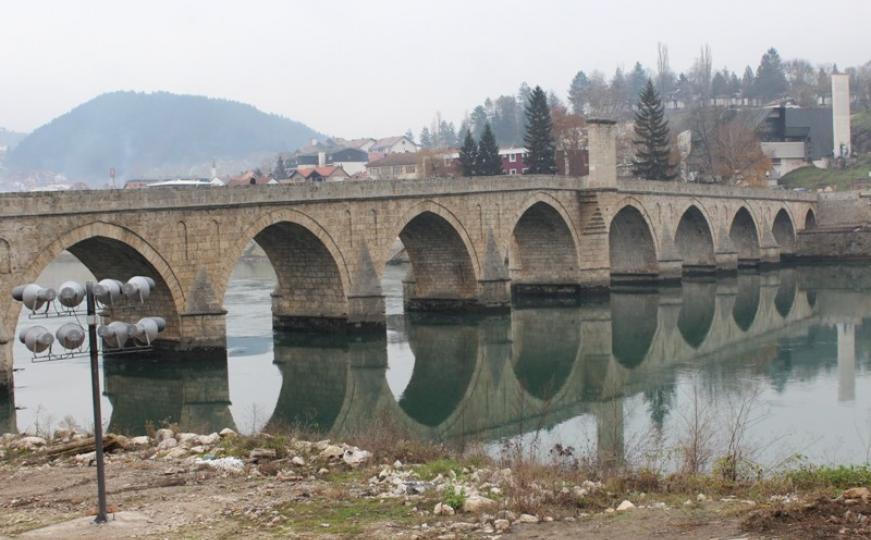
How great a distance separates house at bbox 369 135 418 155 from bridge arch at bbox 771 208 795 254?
229ft

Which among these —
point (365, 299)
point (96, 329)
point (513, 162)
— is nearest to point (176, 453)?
point (96, 329)

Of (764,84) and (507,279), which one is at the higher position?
(764,84)

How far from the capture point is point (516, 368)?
98.4 feet

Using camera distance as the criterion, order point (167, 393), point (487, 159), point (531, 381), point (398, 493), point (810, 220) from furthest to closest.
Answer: point (487, 159) < point (810, 220) < point (531, 381) < point (167, 393) < point (398, 493)

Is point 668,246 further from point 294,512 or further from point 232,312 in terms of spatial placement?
point 294,512

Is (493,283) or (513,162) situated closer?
(493,283)

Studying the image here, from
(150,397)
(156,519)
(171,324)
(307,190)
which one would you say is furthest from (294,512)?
(307,190)

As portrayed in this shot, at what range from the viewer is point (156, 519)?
10.4 meters

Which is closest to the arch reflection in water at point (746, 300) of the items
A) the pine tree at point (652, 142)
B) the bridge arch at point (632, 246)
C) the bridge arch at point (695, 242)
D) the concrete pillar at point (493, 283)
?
the bridge arch at point (695, 242)

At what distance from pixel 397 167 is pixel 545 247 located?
5361 centimetres

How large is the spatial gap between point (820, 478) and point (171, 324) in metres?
19.9

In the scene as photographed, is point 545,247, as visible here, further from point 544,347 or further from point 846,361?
point 846,361

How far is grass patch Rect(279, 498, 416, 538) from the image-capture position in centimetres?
999

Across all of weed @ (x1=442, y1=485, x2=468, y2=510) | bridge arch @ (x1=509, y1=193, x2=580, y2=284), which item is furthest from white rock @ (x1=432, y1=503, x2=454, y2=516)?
bridge arch @ (x1=509, y1=193, x2=580, y2=284)
